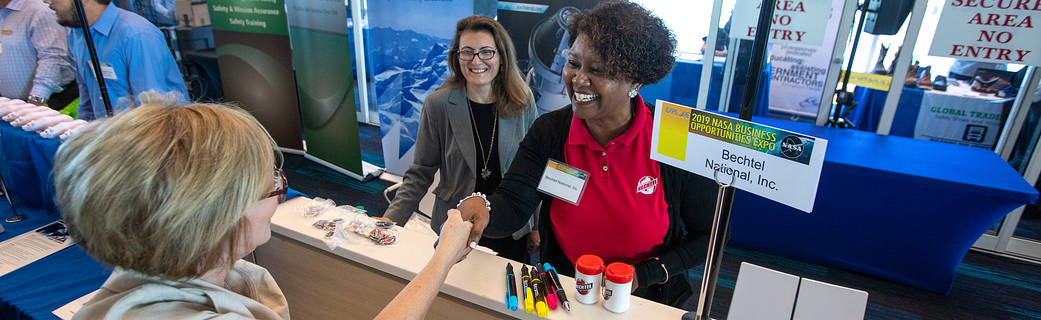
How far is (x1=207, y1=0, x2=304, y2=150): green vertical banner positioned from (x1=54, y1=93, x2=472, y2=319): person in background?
12.6 feet

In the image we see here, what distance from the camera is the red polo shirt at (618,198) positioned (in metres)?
1.24

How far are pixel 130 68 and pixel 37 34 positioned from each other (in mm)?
1127

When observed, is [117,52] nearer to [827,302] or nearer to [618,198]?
[618,198]

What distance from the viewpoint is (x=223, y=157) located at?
0.71 m

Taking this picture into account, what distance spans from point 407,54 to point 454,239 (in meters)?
3.04

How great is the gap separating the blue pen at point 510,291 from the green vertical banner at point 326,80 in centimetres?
311

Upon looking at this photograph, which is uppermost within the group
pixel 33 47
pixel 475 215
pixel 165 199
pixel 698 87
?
pixel 165 199

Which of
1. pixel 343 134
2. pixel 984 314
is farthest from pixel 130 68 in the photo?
pixel 984 314

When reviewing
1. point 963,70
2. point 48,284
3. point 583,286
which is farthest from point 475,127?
point 963,70

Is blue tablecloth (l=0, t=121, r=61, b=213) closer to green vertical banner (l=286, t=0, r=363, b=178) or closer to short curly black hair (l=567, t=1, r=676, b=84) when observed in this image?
green vertical banner (l=286, t=0, r=363, b=178)

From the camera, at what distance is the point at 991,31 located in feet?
9.18

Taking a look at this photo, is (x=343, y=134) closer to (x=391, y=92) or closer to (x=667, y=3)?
(x=391, y=92)

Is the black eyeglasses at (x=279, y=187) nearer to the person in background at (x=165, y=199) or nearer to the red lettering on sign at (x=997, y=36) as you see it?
the person in background at (x=165, y=199)

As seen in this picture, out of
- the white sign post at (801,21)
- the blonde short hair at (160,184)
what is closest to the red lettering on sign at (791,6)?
the white sign post at (801,21)
